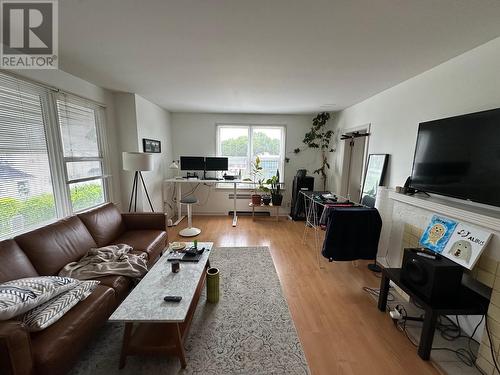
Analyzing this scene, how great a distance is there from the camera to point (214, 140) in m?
4.89

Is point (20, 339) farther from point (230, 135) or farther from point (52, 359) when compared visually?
point (230, 135)

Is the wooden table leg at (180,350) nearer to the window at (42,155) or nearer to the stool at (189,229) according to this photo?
the window at (42,155)

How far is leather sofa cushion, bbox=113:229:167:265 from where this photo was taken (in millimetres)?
2324

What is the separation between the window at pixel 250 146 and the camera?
495cm

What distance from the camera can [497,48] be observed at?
1571 millimetres

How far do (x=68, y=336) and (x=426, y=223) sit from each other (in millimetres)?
2917

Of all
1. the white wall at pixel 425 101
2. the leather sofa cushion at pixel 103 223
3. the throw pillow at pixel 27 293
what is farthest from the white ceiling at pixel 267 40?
the throw pillow at pixel 27 293

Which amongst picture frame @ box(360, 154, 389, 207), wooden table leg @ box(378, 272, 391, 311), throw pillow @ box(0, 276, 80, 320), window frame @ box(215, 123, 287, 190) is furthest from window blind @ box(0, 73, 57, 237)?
picture frame @ box(360, 154, 389, 207)

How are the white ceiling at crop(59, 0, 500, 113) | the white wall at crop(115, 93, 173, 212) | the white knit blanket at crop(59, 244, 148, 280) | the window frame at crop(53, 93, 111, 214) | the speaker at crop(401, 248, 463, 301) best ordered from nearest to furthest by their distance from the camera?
the white ceiling at crop(59, 0, 500, 113), the speaker at crop(401, 248, 463, 301), the white knit blanket at crop(59, 244, 148, 280), the window frame at crop(53, 93, 111, 214), the white wall at crop(115, 93, 173, 212)

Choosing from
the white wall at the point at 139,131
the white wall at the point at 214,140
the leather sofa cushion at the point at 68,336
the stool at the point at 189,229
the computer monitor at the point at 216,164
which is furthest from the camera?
the white wall at the point at 214,140

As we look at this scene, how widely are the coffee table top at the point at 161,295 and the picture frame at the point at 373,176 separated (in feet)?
8.47

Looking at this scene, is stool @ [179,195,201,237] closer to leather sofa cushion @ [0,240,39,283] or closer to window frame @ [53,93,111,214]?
window frame @ [53,93,111,214]

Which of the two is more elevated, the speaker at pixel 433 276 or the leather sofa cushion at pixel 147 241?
the speaker at pixel 433 276

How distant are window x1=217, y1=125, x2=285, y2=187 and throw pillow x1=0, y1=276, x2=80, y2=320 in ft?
12.6
